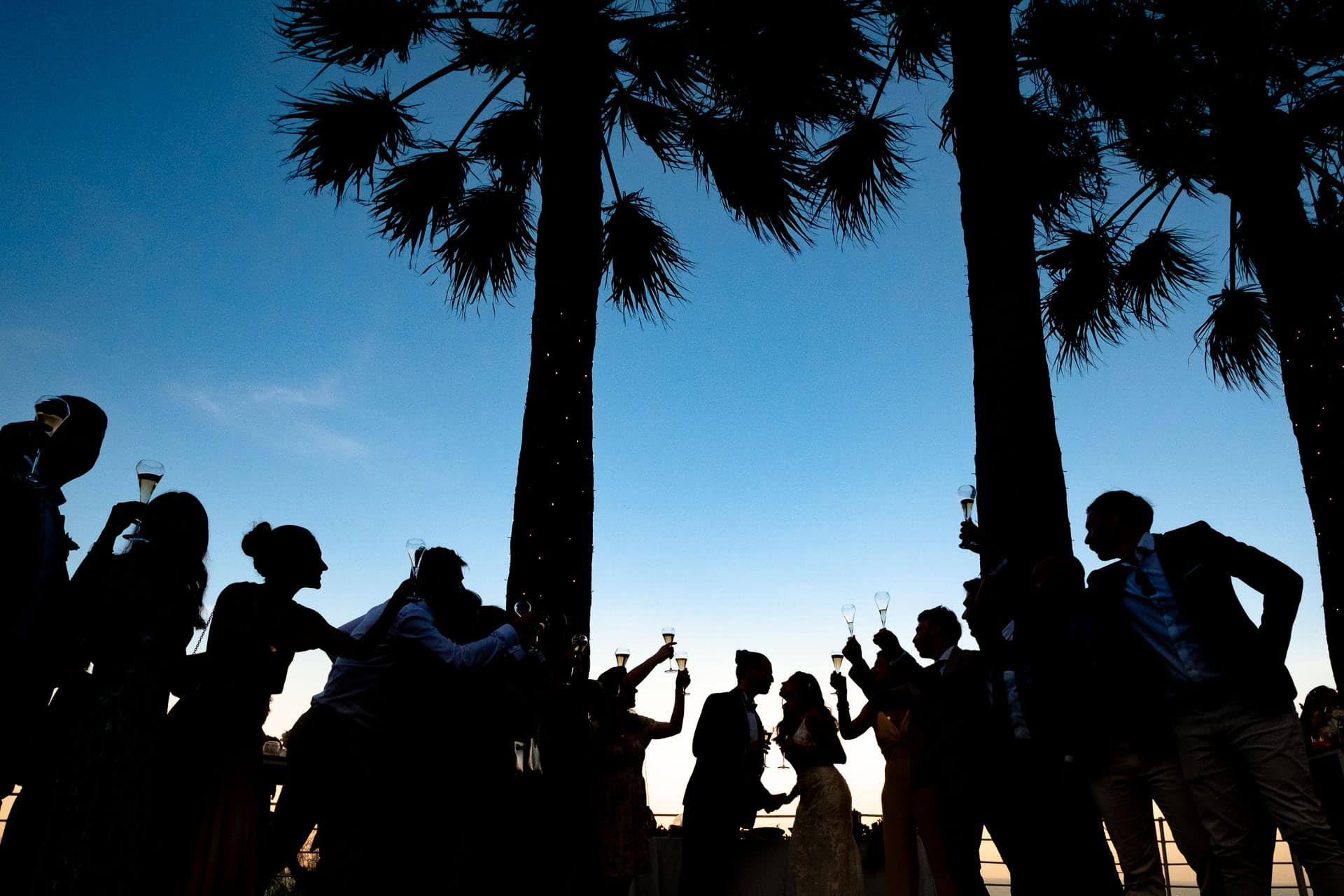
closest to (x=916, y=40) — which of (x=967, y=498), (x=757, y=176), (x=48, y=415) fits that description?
(x=757, y=176)

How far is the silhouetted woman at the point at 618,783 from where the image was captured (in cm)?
556

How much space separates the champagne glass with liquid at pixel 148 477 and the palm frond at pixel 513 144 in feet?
19.3

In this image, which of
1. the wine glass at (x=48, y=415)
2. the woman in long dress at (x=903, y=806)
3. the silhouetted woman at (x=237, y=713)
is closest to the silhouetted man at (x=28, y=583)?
the wine glass at (x=48, y=415)

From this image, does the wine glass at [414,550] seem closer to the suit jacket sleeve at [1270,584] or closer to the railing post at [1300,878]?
the suit jacket sleeve at [1270,584]

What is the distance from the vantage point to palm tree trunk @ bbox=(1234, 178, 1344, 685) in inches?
256

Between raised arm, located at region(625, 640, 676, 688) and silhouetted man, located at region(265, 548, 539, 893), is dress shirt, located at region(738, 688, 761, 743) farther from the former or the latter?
silhouetted man, located at region(265, 548, 539, 893)

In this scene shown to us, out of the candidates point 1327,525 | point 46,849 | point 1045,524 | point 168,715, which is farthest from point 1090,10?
point 46,849

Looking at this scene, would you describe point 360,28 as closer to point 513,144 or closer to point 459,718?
point 513,144

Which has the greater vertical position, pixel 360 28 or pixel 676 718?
pixel 360 28

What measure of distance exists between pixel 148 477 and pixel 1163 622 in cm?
365

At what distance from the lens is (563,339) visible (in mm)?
5965

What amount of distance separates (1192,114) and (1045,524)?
628 cm

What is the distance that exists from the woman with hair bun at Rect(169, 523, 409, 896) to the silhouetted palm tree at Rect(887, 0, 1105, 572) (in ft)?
10.2

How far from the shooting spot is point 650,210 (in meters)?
8.52
